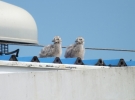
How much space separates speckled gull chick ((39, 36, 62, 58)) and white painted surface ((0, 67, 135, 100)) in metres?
1.72

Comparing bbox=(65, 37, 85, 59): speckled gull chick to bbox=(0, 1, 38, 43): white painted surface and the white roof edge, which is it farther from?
the white roof edge

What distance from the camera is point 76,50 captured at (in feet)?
22.8

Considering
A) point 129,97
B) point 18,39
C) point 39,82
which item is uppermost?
point 18,39

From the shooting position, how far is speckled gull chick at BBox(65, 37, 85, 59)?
6891 millimetres

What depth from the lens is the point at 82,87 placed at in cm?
433

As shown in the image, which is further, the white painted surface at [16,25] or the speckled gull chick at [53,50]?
the speckled gull chick at [53,50]

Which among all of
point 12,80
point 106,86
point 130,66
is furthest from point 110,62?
point 12,80

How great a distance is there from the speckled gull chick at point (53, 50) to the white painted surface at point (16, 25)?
0.79 metres

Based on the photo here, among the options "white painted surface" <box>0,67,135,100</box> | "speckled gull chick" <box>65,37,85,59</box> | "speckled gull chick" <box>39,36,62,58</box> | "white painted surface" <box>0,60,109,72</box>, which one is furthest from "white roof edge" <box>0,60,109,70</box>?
"speckled gull chick" <box>65,37,85,59</box>

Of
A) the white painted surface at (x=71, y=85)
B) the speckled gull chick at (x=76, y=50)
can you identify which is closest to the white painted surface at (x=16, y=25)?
the white painted surface at (x=71, y=85)

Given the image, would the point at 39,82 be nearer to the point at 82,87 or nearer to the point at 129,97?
the point at 82,87

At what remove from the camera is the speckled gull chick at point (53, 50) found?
6.48m

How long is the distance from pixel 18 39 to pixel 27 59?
23.9 inches

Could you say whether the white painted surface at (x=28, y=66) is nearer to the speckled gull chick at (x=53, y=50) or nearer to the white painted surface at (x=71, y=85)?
the white painted surface at (x=71, y=85)
